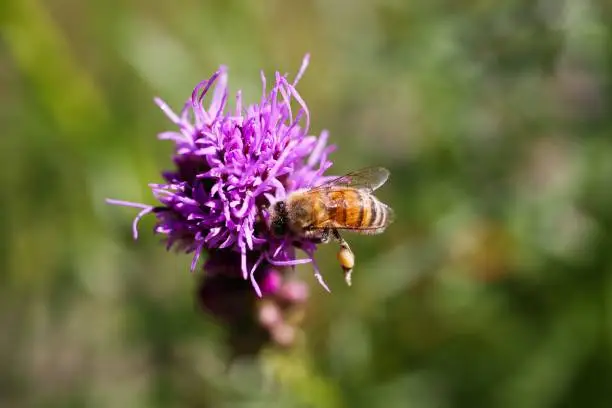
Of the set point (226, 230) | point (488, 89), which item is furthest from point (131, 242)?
point (488, 89)

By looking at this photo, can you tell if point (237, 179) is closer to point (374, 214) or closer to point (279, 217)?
point (279, 217)

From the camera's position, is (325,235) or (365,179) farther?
(365,179)

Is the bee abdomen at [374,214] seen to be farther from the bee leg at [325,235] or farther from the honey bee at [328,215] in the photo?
the bee leg at [325,235]

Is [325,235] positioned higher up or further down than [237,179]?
further down

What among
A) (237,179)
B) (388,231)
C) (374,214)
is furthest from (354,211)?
(388,231)

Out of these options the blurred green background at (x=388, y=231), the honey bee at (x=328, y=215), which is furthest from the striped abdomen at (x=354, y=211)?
the blurred green background at (x=388, y=231)

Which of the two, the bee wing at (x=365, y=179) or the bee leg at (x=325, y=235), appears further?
the bee wing at (x=365, y=179)
